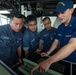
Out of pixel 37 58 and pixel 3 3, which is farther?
pixel 3 3

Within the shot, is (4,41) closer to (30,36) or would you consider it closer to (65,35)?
(30,36)

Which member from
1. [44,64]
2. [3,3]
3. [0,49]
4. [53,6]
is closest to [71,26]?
[44,64]

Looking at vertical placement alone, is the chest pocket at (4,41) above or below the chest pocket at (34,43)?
above

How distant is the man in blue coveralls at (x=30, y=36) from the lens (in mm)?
2563

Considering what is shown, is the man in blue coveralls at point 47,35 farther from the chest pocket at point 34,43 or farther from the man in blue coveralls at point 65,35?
the man in blue coveralls at point 65,35

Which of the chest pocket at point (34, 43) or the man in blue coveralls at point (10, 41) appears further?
the chest pocket at point (34, 43)

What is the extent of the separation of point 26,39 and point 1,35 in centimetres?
43

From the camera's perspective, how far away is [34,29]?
8.53 ft

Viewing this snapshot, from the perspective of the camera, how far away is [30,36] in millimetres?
2627

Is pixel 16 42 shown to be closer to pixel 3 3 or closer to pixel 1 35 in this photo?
pixel 1 35

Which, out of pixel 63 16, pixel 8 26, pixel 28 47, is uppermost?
pixel 63 16

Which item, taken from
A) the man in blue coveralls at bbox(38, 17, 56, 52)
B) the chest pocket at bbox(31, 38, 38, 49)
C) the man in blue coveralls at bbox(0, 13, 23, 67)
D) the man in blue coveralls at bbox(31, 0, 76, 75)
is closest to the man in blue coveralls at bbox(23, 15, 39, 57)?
the chest pocket at bbox(31, 38, 38, 49)

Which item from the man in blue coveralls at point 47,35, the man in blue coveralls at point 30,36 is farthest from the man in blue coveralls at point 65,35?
the man in blue coveralls at point 47,35

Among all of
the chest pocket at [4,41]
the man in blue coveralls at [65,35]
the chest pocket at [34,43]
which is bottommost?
the chest pocket at [34,43]
